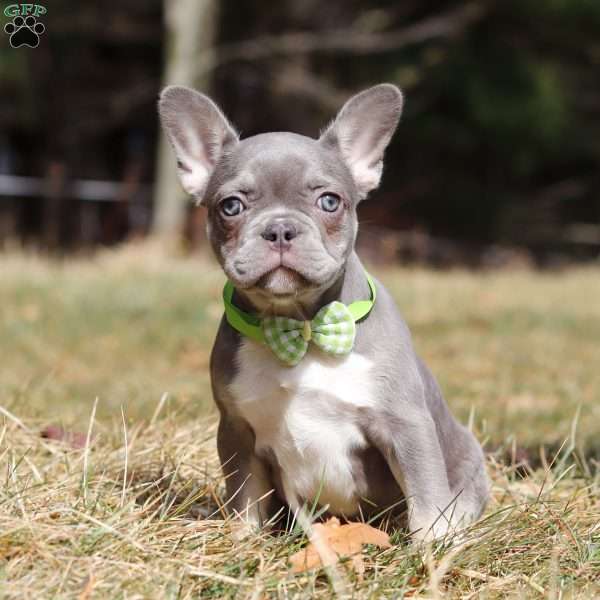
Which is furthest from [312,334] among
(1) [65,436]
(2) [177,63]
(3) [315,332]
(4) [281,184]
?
(2) [177,63]

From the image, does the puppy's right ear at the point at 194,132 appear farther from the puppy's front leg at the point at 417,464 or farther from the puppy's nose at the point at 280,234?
the puppy's front leg at the point at 417,464

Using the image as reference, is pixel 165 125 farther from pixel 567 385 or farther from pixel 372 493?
pixel 567 385

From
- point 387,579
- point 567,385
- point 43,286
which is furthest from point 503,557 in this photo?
point 43,286

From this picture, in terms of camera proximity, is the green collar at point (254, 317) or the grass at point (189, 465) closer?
the grass at point (189, 465)

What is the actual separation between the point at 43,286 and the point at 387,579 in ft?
22.8

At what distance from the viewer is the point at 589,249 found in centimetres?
2086

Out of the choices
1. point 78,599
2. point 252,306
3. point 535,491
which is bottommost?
point 535,491

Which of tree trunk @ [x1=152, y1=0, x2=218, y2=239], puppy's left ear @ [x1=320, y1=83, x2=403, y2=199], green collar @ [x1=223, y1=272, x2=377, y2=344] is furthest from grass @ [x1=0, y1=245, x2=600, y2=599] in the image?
tree trunk @ [x1=152, y1=0, x2=218, y2=239]

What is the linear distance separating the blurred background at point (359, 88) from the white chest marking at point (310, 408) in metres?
11.2

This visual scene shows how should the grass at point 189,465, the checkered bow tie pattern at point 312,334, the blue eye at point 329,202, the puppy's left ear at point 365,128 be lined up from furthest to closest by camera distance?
the puppy's left ear at point 365,128 < the blue eye at point 329,202 < the checkered bow tie pattern at point 312,334 < the grass at point 189,465

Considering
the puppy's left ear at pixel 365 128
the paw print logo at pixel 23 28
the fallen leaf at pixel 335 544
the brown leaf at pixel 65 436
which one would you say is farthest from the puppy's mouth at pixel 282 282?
the paw print logo at pixel 23 28

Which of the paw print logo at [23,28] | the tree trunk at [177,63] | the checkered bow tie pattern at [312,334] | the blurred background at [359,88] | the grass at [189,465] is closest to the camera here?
the grass at [189,465]

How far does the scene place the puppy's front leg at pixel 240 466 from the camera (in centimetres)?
301

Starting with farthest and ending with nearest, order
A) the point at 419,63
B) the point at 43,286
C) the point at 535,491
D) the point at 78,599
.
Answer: the point at 419,63 < the point at 43,286 < the point at 535,491 < the point at 78,599
